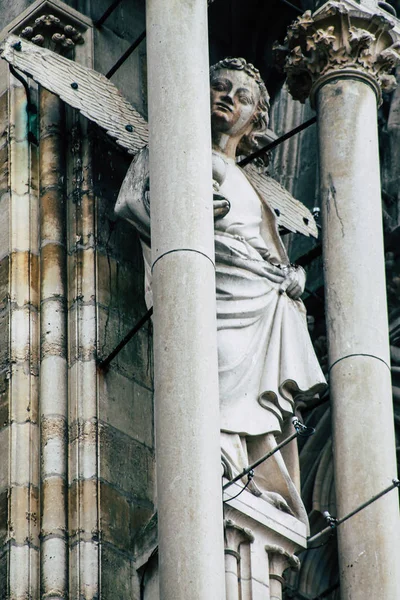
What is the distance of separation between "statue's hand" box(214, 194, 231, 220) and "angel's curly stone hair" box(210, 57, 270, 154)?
3.12 ft

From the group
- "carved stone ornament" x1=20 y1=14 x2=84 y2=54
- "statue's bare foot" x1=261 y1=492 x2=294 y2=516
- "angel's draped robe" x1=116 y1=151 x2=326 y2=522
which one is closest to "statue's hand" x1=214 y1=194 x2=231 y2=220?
"angel's draped robe" x1=116 y1=151 x2=326 y2=522

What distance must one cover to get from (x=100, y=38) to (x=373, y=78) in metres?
1.75

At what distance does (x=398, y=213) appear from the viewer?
1647 centimetres

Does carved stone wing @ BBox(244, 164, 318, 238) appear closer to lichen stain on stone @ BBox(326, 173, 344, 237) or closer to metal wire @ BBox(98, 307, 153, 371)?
lichen stain on stone @ BBox(326, 173, 344, 237)

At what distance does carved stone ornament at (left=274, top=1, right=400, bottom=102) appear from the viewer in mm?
14562

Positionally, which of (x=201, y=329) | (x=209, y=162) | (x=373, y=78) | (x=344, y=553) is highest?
(x=373, y=78)

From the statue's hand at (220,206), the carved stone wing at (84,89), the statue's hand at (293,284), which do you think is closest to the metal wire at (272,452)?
the statue's hand at (293,284)

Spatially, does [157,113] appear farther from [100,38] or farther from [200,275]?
[100,38]

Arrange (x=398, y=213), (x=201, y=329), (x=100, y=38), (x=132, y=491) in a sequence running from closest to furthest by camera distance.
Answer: (x=201, y=329) → (x=132, y=491) → (x=100, y=38) → (x=398, y=213)

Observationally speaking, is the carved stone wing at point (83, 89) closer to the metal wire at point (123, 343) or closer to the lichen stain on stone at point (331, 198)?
the metal wire at point (123, 343)

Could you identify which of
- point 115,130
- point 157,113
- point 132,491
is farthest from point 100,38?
point 132,491

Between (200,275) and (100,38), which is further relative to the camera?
(100,38)

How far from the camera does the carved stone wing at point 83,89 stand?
14469mm

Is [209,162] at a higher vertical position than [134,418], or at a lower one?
higher
